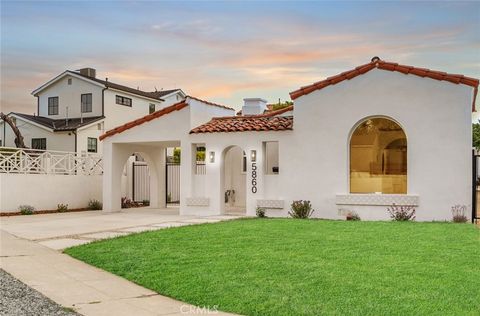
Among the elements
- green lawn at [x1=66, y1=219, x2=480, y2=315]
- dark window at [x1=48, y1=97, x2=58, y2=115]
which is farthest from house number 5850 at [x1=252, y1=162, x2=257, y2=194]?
dark window at [x1=48, y1=97, x2=58, y2=115]

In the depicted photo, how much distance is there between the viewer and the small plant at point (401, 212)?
15815 millimetres

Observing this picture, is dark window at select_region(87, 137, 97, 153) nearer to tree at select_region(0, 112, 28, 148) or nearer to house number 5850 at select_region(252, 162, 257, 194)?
tree at select_region(0, 112, 28, 148)

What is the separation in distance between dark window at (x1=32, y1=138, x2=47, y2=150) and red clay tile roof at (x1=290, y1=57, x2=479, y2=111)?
22.5 m

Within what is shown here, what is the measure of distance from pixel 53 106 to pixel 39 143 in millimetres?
3640

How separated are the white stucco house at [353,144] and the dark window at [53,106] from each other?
19.4 meters

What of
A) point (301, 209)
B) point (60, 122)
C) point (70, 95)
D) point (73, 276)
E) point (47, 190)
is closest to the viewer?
point (73, 276)

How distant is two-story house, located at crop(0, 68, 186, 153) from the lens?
1318 inches

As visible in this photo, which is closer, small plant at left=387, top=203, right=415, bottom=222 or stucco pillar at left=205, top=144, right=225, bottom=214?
small plant at left=387, top=203, right=415, bottom=222

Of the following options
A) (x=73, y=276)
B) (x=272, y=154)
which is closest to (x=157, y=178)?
(x=272, y=154)

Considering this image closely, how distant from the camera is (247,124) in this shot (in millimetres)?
18938

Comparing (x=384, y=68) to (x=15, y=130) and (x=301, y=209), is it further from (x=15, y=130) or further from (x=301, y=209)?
(x=15, y=130)

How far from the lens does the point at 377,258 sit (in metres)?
8.56

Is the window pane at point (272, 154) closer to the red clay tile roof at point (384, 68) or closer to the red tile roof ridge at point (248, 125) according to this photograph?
the red tile roof ridge at point (248, 125)

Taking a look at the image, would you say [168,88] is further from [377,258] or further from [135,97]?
[377,258]
